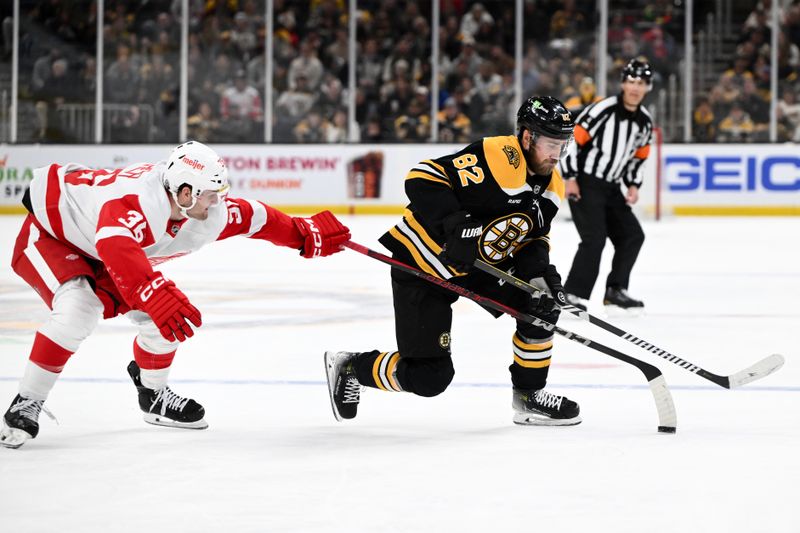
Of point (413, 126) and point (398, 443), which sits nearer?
point (398, 443)

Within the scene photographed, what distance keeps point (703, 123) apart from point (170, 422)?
10.4 meters

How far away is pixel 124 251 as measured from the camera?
9.74ft

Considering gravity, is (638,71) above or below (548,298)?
above

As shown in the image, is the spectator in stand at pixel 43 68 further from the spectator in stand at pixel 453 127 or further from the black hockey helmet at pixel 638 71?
the black hockey helmet at pixel 638 71

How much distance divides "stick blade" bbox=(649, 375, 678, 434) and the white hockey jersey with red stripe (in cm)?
108

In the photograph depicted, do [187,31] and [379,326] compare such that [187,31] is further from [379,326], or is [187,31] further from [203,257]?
[379,326]

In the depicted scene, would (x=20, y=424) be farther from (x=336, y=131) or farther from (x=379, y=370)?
(x=336, y=131)

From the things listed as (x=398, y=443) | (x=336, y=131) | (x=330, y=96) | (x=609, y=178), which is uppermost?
(x=330, y=96)

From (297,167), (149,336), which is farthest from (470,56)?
(149,336)

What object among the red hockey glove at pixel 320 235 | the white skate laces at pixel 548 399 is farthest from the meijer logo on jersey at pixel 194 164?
the white skate laces at pixel 548 399

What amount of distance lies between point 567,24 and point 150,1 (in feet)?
14.2

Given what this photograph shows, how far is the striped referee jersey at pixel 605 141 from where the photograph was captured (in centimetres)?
608

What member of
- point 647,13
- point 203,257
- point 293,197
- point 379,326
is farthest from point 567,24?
point 379,326

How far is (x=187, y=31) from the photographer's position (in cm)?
1335
